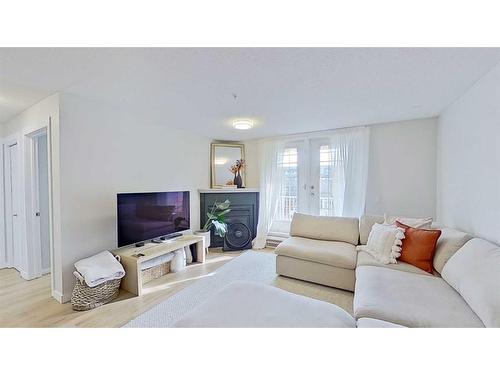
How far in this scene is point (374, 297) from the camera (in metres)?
1.52

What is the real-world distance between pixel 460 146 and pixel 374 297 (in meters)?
2.04

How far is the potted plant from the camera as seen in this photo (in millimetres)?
3789

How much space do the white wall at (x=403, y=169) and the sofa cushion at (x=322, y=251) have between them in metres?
1.20

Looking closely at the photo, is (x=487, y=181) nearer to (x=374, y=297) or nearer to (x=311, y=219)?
(x=374, y=297)

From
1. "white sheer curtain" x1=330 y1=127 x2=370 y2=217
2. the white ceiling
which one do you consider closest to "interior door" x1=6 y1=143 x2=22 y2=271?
the white ceiling

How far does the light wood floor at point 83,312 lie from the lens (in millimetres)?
1904

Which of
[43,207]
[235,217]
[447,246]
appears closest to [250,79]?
[447,246]

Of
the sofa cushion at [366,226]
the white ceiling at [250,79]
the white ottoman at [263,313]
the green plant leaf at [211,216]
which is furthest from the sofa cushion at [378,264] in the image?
the green plant leaf at [211,216]

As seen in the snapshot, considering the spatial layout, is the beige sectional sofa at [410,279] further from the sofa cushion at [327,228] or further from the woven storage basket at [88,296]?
the woven storage basket at [88,296]

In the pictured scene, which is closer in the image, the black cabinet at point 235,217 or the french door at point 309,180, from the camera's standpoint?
the french door at point 309,180

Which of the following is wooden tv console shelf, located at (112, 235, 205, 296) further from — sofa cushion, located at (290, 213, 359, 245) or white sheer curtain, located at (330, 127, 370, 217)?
white sheer curtain, located at (330, 127, 370, 217)

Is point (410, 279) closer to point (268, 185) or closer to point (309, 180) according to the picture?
point (309, 180)

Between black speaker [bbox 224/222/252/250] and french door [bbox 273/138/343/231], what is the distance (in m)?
0.65

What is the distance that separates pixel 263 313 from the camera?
1196mm
